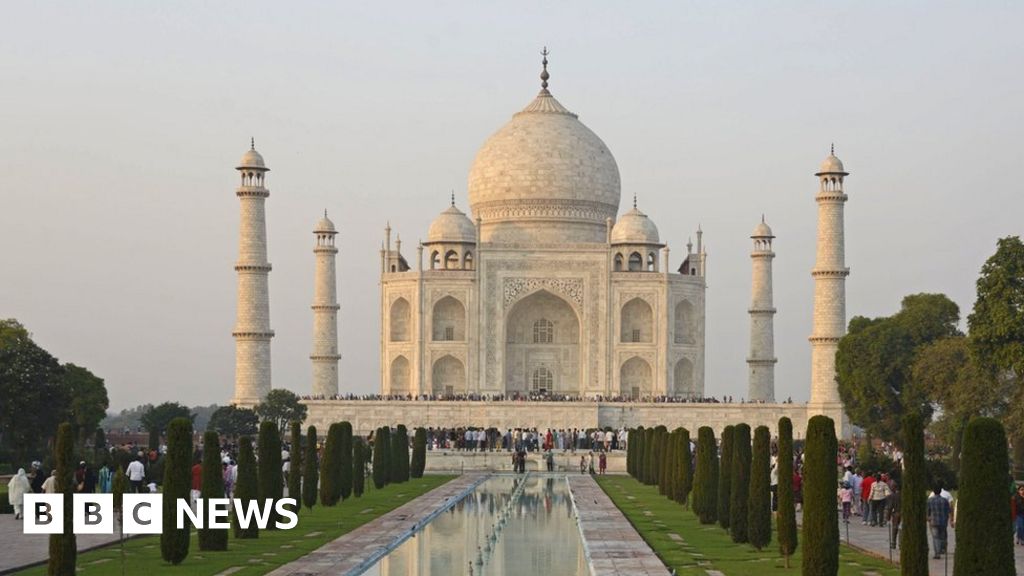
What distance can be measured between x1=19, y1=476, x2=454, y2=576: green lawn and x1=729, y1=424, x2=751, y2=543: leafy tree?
431 cm

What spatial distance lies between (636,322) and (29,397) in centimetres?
2067

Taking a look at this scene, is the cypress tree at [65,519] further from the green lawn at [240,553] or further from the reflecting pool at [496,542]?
the reflecting pool at [496,542]

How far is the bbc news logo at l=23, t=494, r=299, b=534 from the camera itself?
16.6 m

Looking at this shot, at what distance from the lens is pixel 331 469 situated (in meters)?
23.5

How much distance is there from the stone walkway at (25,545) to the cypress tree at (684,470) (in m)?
8.89

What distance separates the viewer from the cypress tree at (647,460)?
96.5 feet

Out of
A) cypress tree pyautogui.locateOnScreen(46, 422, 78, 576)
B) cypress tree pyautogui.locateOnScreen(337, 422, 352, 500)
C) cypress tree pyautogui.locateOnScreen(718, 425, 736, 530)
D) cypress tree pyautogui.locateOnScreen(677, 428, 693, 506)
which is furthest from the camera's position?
cypress tree pyautogui.locateOnScreen(337, 422, 352, 500)

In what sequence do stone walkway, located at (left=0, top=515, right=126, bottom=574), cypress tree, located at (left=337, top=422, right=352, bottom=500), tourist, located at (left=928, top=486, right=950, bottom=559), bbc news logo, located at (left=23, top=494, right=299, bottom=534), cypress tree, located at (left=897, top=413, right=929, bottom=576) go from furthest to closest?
cypress tree, located at (left=337, top=422, right=352, bottom=500) < bbc news logo, located at (left=23, top=494, right=299, bottom=534) < tourist, located at (left=928, top=486, right=950, bottom=559) < stone walkway, located at (left=0, top=515, right=126, bottom=574) < cypress tree, located at (left=897, top=413, right=929, bottom=576)

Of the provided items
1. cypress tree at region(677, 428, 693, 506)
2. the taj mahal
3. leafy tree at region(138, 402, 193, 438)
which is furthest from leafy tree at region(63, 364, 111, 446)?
cypress tree at region(677, 428, 693, 506)

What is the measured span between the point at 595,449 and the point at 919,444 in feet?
90.3

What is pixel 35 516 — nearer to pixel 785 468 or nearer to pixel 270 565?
pixel 270 565

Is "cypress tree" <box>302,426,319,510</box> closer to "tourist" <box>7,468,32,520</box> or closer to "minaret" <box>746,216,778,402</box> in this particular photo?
"tourist" <box>7,468,32,520</box>

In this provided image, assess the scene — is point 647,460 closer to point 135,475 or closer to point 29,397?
point 135,475

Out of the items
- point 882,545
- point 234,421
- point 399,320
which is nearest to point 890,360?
point 399,320
